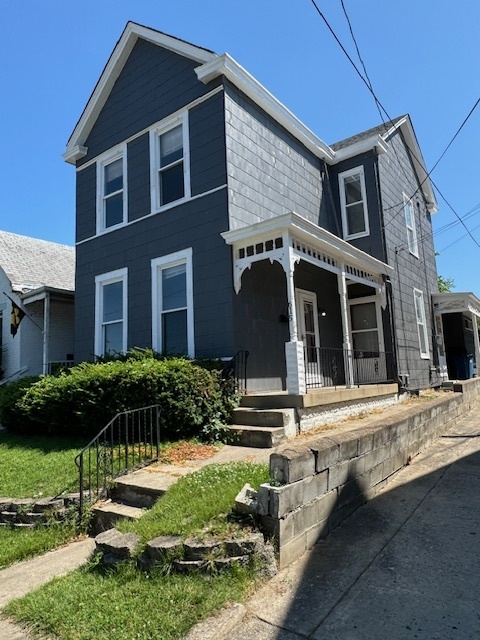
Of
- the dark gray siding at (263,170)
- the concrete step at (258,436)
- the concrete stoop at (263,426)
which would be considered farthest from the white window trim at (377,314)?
the concrete step at (258,436)

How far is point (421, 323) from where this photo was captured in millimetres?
13461

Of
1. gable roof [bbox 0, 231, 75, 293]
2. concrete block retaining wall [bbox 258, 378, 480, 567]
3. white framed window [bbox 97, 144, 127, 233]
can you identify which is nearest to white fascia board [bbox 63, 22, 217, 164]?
white framed window [bbox 97, 144, 127, 233]

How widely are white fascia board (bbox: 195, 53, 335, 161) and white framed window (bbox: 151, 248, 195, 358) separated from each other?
367 centimetres

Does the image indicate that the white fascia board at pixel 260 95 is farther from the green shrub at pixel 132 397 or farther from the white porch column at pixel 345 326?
the green shrub at pixel 132 397

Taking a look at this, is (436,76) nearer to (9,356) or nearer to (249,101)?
(249,101)

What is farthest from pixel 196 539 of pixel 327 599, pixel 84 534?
pixel 84 534

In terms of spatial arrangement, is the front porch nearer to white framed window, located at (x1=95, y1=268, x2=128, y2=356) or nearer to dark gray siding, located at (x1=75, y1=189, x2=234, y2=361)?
dark gray siding, located at (x1=75, y1=189, x2=234, y2=361)

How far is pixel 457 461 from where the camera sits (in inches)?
245

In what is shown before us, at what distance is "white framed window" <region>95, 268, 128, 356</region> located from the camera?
411 inches

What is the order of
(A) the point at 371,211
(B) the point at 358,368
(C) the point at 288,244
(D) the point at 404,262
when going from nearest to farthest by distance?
(C) the point at 288,244, (B) the point at 358,368, (A) the point at 371,211, (D) the point at 404,262

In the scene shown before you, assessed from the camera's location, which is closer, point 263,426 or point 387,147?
point 263,426

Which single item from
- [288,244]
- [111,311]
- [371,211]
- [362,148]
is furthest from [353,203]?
[111,311]

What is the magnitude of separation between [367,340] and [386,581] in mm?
9016

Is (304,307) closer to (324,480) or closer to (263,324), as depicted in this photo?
(263,324)
